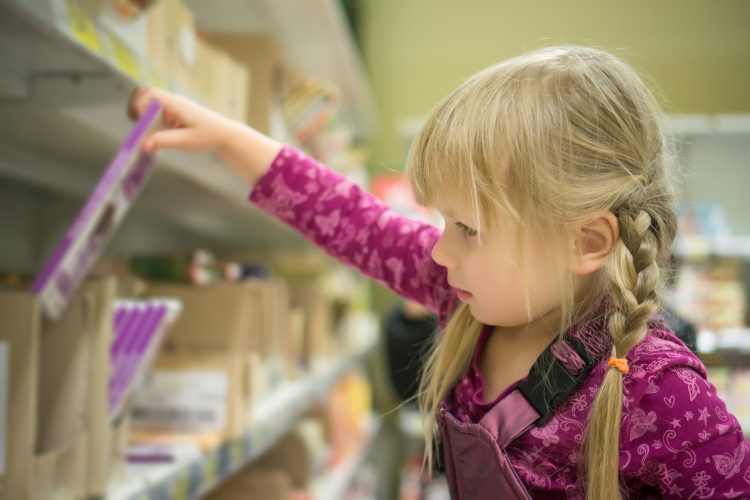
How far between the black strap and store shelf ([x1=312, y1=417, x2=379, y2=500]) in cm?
142

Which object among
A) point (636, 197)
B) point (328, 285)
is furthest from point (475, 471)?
point (328, 285)

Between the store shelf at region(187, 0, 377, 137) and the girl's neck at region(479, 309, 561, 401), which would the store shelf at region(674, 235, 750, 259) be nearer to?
the store shelf at region(187, 0, 377, 137)

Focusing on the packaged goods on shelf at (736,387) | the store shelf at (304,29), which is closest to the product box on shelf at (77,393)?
the store shelf at (304,29)

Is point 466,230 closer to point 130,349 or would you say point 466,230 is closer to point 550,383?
point 550,383

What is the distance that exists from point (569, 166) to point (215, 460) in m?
0.82

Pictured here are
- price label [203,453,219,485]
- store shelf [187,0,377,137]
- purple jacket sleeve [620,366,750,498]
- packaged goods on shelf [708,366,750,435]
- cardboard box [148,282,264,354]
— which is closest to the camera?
purple jacket sleeve [620,366,750,498]

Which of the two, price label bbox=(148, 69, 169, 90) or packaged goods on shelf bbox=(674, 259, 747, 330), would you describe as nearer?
price label bbox=(148, 69, 169, 90)

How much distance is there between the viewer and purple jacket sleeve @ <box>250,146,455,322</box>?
3.26 ft

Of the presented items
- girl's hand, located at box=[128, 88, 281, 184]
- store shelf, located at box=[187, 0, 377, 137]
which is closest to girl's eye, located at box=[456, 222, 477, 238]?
girl's hand, located at box=[128, 88, 281, 184]

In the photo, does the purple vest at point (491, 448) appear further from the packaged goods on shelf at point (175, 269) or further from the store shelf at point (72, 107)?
the packaged goods on shelf at point (175, 269)

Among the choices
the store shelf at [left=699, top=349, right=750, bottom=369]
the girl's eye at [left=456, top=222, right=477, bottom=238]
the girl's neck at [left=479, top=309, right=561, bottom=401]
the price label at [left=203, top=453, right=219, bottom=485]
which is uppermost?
the girl's eye at [left=456, top=222, right=477, bottom=238]

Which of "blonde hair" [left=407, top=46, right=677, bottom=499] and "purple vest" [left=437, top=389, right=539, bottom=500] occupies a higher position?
"blonde hair" [left=407, top=46, right=677, bottom=499]

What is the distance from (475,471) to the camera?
78cm

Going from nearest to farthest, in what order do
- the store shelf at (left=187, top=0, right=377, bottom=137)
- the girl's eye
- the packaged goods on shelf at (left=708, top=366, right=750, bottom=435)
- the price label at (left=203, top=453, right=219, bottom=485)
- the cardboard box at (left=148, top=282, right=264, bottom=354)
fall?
the girl's eye
the price label at (left=203, top=453, right=219, bottom=485)
the cardboard box at (left=148, top=282, right=264, bottom=354)
the store shelf at (left=187, top=0, right=377, bottom=137)
the packaged goods on shelf at (left=708, top=366, right=750, bottom=435)
